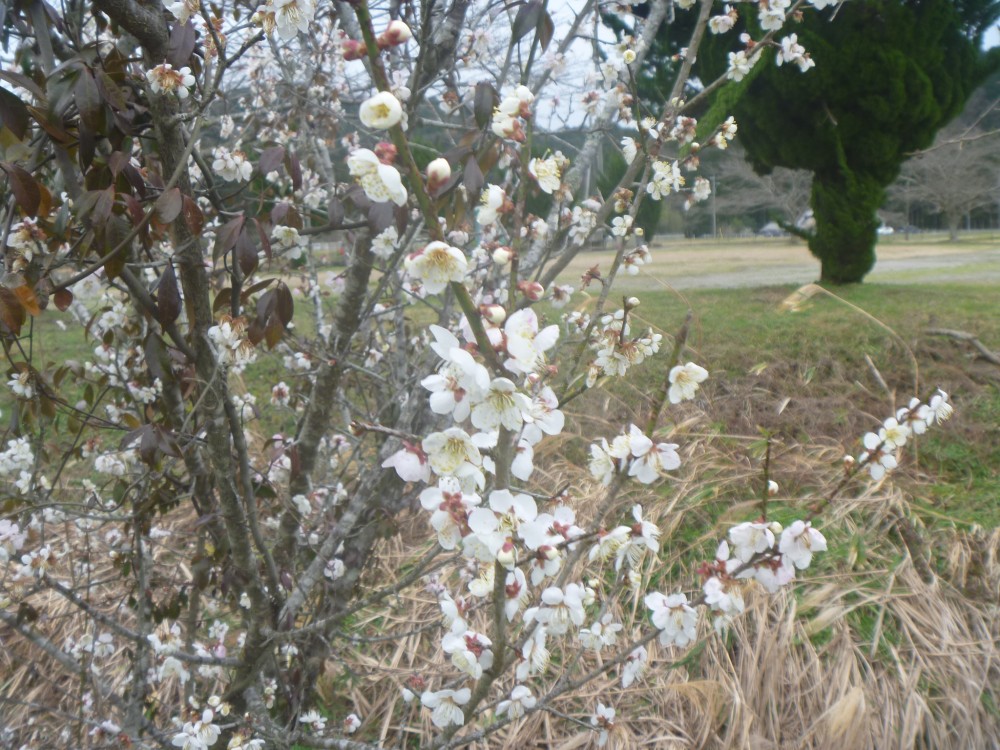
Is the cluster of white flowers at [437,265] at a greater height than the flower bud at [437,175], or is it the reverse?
the flower bud at [437,175]

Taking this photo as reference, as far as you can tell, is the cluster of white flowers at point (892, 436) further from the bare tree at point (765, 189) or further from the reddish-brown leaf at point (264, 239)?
the bare tree at point (765, 189)

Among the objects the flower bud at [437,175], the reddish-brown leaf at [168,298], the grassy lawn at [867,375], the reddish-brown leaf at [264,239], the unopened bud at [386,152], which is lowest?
the grassy lawn at [867,375]

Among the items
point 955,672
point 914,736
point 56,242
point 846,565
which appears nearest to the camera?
point 56,242

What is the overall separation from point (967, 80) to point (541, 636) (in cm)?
870

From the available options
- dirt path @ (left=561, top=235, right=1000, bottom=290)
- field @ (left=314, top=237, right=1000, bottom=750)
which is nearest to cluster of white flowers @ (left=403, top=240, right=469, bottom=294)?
field @ (left=314, top=237, right=1000, bottom=750)

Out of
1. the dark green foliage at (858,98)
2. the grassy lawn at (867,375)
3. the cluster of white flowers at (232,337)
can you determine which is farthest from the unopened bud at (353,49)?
the dark green foliage at (858,98)

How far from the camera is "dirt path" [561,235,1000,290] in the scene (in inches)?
327

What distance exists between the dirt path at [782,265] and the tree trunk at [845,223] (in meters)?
0.59

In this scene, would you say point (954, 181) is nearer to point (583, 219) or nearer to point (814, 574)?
point (814, 574)

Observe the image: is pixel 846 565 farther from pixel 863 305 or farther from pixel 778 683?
pixel 863 305

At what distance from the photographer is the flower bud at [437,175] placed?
735 millimetres

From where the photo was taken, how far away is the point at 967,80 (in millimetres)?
7301

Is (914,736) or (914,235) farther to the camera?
(914,235)

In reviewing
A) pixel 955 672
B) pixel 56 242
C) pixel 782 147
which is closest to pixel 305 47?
pixel 56 242
